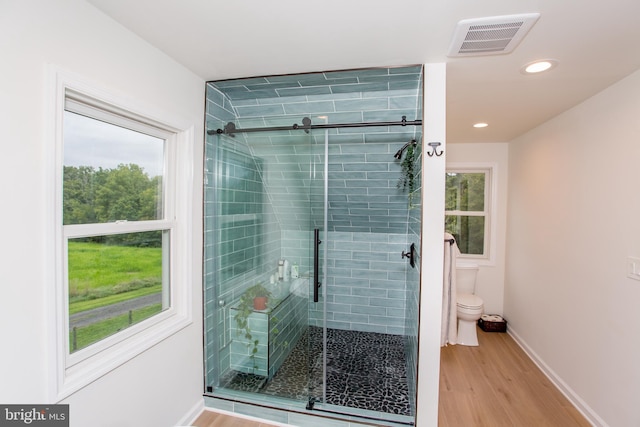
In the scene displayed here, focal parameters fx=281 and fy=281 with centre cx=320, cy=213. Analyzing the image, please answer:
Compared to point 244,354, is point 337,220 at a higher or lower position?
higher

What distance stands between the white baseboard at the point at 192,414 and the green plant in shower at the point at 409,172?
2234 millimetres

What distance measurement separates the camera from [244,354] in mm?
2199

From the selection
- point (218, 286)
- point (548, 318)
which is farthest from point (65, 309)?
point (548, 318)

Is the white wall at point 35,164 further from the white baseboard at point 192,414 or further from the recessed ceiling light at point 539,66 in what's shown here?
the recessed ceiling light at point 539,66

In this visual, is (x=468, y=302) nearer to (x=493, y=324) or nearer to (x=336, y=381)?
(x=493, y=324)

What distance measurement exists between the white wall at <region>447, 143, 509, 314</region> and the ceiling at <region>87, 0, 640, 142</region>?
60.2 inches

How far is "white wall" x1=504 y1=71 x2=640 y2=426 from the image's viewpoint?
5.85 ft

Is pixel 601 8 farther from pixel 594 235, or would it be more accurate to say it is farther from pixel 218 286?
pixel 218 286

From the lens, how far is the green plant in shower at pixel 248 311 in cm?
219

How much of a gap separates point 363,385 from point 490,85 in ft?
8.15

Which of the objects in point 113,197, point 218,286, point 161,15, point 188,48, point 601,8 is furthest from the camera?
point 218,286

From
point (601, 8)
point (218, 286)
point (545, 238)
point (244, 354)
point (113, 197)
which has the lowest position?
point (244, 354)

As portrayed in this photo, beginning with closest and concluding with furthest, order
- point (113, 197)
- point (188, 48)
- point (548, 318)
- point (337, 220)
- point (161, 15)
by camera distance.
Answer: point (161, 15)
point (113, 197)
point (188, 48)
point (548, 318)
point (337, 220)

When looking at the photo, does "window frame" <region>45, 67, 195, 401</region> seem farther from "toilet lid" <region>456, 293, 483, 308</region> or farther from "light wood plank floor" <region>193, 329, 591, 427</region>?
"toilet lid" <region>456, 293, 483, 308</region>
